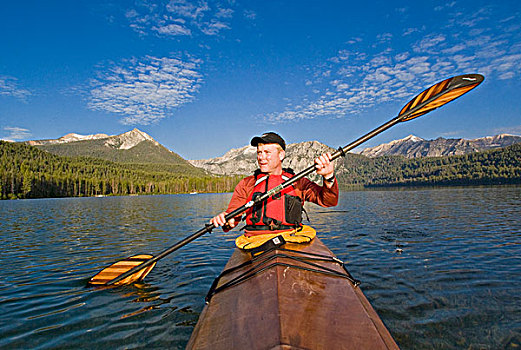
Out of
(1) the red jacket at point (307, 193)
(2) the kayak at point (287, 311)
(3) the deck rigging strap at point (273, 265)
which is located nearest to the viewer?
(2) the kayak at point (287, 311)

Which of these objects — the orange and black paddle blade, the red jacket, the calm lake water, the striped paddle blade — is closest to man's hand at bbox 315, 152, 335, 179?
the red jacket

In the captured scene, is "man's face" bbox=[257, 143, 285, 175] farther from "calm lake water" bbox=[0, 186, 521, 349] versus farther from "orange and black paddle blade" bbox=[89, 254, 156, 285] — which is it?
"orange and black paddle blade" bbox=[89, 254, 156, 285]

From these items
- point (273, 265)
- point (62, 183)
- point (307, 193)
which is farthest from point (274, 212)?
point (62, 183)

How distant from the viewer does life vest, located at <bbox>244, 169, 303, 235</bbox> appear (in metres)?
6.41

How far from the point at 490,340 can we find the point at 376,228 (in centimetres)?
1312

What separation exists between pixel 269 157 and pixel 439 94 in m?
3.59

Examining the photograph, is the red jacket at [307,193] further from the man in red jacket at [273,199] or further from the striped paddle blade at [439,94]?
the striped paddle blade at [439,94]

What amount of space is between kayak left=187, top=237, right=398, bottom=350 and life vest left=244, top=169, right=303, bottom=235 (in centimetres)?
133

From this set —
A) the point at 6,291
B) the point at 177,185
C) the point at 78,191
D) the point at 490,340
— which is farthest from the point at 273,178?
the point at 177,185

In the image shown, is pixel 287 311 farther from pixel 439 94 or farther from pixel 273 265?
pixel 439 94

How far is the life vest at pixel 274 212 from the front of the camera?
641cm

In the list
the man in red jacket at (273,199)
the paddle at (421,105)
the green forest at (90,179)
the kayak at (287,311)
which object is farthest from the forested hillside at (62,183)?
the kayak at (287,311)

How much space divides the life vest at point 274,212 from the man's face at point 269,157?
293 millimetres

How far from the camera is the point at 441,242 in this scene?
12617 mm
